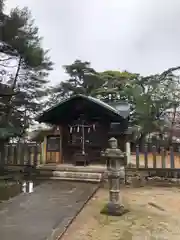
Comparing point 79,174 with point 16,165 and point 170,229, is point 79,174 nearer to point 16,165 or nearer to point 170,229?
point 16,165

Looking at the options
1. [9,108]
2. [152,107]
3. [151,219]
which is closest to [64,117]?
[9,108]

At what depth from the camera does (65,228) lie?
11.8ft

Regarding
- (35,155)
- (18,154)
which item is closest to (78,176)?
(35,155)

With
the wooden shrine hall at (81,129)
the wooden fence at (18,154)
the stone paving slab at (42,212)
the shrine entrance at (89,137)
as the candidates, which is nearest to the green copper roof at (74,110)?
the wooden shrine hall at (81,129)

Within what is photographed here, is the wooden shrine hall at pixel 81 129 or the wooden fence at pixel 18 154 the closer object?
the wooden fence at pixel 18 154

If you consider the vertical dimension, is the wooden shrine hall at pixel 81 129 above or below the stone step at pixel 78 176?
above

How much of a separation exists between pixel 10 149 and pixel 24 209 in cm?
497

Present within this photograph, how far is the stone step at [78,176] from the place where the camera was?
7.50 metres

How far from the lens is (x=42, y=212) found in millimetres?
4391

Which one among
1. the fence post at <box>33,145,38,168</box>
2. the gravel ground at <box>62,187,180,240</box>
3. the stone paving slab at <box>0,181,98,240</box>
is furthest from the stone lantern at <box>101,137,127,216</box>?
the fence post at <box>33,145,38,168</box>

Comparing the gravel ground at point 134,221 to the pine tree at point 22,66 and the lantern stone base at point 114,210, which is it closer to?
the lantern stone base at point 114,210

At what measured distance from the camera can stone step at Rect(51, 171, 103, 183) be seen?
7498mm

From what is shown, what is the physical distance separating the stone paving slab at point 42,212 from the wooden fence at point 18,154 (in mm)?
2427

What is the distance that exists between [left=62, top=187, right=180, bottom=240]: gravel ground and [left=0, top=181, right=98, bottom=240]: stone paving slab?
0.22 m
